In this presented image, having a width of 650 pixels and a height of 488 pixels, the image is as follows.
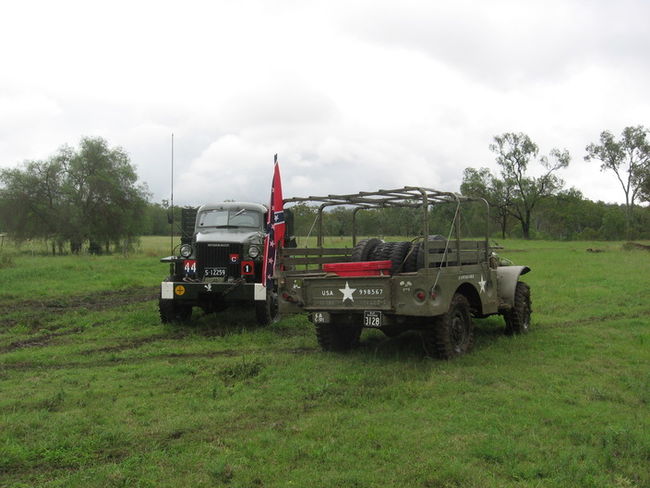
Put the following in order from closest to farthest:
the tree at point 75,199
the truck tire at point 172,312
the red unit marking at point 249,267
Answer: the truck tire at point 172,312 → the red unit marking at point 249,267 → the tree at point 75,199

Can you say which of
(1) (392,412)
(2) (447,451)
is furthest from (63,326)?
(2) (447,451)

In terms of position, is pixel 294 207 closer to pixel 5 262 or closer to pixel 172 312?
pixel 172 312

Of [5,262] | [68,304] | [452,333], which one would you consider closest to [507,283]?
[452,333]

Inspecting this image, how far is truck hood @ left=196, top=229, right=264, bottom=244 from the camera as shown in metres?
10.4

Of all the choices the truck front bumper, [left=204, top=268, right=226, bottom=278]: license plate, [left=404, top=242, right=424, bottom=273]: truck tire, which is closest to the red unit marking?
the truck front bumper

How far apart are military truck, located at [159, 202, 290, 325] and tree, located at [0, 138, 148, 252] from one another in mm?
25904

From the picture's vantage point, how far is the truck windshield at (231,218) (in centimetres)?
1122

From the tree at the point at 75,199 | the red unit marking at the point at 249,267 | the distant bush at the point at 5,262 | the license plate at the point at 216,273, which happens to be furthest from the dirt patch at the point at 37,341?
the tree at the point at 75,199

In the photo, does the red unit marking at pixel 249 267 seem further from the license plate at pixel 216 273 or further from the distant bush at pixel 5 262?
the distant bush at pixel 5 262

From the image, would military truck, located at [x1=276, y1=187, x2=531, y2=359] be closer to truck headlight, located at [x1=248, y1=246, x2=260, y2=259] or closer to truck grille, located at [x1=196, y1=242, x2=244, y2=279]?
truck headlight, located at [x1=248, y1=246, x2=260, y2=259]

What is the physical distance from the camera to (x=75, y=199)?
3472cm

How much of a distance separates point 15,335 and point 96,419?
5.27 metres

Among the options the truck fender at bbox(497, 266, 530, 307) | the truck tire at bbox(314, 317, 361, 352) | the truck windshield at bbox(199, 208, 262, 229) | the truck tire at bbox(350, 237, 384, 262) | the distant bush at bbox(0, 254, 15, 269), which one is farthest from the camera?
the distant bush at bbox(0, 254, 15, 269)

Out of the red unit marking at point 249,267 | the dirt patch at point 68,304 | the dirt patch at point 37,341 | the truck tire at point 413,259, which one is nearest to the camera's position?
the truck tire at point 413,259
